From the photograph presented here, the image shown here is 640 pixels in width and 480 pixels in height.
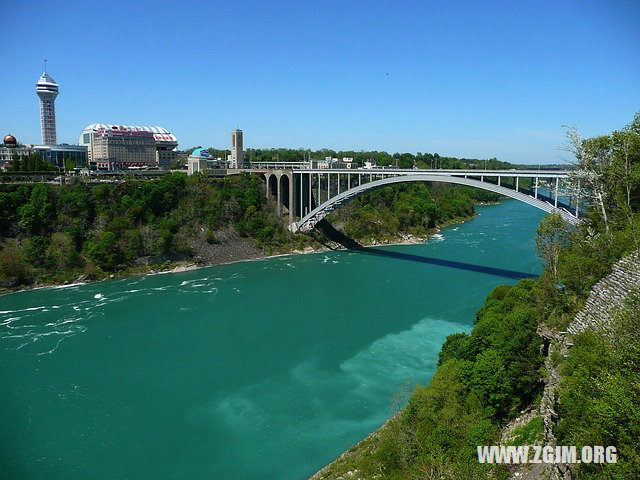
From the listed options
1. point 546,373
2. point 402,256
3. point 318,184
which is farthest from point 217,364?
point 318,184

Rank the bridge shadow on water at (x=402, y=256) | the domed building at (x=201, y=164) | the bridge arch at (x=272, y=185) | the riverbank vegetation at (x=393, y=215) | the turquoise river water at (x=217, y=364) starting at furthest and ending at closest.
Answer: the domed building at (x=201, y=164), the bridge arch at (x=272, y=185), the riverbank vegetation at (x=393, y=215), the bridge shadow on water at (x=402, y=256), the turquoise river water at (x=217, y=364)

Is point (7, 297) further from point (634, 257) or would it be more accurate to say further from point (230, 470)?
point (634, 257)

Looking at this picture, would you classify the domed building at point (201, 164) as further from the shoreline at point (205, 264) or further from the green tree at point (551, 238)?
the green tree at point (551, 238)

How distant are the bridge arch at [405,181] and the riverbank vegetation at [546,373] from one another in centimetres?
355

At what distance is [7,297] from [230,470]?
14.8 m

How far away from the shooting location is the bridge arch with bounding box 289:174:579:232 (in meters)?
17.8

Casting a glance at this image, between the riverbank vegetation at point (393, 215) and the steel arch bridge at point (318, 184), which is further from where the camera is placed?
the riverbank vegetation at point (393, 215)

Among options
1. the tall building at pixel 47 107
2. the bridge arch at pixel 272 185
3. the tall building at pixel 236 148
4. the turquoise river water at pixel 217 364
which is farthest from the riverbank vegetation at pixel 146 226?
the tall building at pixel 47 107

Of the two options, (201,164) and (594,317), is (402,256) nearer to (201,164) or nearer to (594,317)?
(201,164)

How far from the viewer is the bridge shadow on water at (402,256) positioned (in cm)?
2180

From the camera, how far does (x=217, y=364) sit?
13.5 metres

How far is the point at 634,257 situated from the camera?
758 centimetres

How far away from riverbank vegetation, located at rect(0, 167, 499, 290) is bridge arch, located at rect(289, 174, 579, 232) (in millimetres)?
1025

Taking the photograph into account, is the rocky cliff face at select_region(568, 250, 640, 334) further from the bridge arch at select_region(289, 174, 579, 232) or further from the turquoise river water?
the bridge arch at select_region(289, 174, 579, 232)
